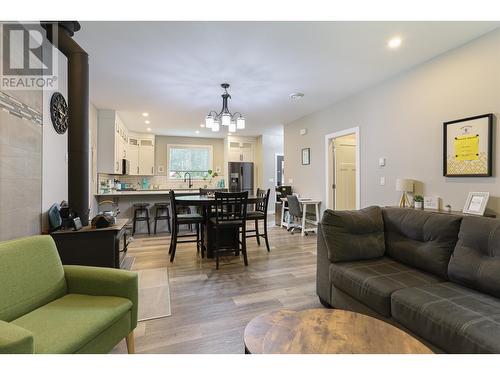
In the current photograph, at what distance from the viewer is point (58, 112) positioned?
2.69 meters

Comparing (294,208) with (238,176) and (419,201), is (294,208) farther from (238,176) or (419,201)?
(238,176)

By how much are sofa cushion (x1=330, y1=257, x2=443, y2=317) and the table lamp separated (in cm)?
139

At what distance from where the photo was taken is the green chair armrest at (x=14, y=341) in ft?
3.07

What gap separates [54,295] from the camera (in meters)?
1.59

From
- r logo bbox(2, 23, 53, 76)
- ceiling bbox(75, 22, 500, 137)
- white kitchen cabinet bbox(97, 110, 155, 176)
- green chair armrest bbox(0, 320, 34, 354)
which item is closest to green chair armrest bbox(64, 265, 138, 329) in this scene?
green chair armrest bbox(0, 320, 34, 354)

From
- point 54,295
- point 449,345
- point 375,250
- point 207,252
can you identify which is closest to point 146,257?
point 207,252

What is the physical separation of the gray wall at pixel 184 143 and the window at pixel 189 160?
5.1 inches

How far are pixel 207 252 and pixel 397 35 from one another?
3.48 metres

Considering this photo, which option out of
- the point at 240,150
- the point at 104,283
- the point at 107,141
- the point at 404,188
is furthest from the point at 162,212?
the point at 404,188

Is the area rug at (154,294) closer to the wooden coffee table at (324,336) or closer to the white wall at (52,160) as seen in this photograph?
the white wall at (52,160)

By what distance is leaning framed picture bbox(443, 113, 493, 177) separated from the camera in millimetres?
2570

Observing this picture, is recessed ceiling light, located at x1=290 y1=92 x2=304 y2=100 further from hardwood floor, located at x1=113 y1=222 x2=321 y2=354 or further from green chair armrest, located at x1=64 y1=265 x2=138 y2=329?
green chair armrest, located at x1=64 y1=265 x2=138 y2=329

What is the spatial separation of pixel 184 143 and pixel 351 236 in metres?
6.97

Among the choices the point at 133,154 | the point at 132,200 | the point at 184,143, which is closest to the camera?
the point at 132,200
